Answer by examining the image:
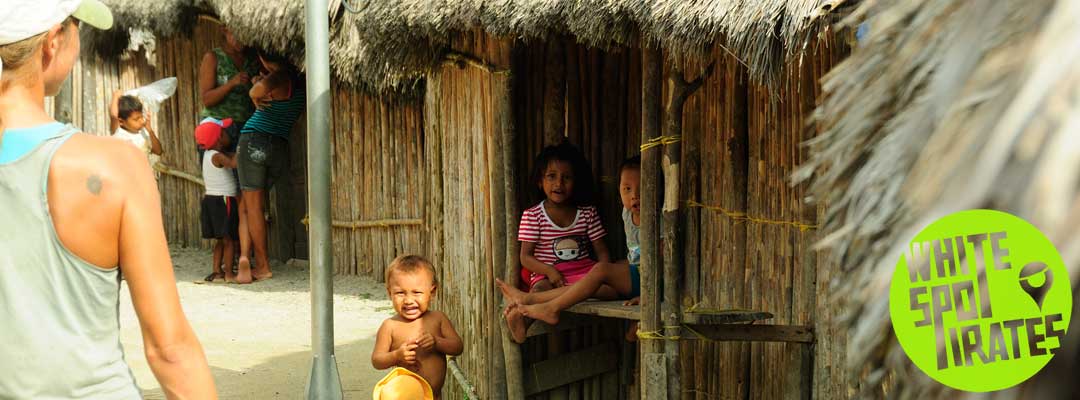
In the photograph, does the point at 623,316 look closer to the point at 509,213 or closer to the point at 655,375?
the point at 655,375

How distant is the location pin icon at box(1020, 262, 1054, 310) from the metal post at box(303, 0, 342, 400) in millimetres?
4300

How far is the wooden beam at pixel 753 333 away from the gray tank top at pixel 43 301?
332cm

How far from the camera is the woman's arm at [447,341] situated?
6016mm

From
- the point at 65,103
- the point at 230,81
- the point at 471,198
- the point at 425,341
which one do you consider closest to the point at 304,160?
the point at 230,81

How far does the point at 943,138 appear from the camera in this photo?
1.67 meters

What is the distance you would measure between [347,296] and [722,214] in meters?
5.28

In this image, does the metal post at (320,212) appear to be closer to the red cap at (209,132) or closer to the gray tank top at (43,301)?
the gray tank top at (43,301)

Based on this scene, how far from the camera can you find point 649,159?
5465 mm

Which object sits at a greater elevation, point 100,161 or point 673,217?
point 100,161

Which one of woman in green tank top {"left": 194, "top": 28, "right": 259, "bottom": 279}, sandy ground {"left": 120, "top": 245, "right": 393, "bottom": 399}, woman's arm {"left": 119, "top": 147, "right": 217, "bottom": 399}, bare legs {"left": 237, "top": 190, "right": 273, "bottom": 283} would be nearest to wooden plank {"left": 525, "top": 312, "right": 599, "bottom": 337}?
sandy ground {"left": 120, "top": 245, "right": 393, "bottom": 399}

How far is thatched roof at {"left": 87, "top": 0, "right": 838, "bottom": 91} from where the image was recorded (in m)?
4.32

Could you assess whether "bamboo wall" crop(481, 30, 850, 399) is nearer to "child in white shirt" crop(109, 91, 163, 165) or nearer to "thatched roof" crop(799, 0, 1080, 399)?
"thatched roof" crop(799, 0, 1080, 399)

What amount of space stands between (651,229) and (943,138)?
3813 mm

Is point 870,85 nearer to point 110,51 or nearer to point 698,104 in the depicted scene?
point 698,104
